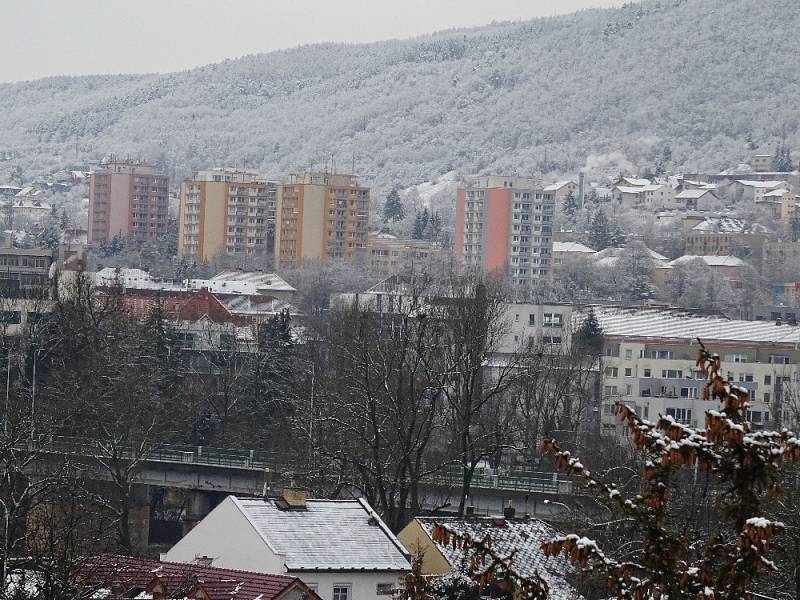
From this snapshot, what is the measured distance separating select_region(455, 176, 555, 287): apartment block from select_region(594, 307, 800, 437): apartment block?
8130 cm

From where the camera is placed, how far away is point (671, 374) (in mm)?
74250

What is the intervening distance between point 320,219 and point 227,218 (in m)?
9.30

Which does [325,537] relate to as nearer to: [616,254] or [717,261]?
[717,261]

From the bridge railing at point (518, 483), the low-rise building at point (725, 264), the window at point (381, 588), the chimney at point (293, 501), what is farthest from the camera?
the low-rise building at point (725, 264)

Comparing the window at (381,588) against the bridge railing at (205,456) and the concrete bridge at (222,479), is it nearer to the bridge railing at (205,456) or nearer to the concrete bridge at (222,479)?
the concrete bridge at (222,479)

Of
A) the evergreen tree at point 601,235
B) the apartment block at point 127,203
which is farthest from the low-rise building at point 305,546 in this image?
the evergreen tree at point 601,235

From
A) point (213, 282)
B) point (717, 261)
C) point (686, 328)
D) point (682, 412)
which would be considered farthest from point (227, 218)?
point (682, 412)

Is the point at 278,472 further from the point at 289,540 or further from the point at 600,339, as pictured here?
the point at 600,339

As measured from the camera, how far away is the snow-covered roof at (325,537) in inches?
976

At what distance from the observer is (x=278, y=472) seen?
41500 mm

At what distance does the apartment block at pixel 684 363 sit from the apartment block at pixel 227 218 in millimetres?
83106

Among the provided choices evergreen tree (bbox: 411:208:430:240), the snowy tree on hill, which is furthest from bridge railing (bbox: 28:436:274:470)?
evergreen tree (bbox: 411:208:430:240)

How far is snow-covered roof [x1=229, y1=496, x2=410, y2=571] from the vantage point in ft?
81.3

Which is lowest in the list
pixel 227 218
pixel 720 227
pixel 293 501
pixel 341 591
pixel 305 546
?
pixel 341 591
